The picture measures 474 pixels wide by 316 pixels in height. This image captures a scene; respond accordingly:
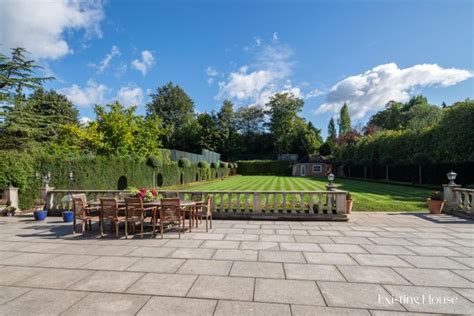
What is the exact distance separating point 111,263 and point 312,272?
331cm

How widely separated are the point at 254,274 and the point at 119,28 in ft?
31.8

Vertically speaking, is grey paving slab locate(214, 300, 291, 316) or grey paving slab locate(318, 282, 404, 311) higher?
grey paving slab locate(214, 300, 291, 316)

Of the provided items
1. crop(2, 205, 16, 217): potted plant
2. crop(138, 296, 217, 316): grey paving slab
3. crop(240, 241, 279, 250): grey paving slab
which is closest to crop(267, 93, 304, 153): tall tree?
crop(2, 205, 16, 217): potted plant

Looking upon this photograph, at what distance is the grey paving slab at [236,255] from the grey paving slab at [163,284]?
0.98 meters

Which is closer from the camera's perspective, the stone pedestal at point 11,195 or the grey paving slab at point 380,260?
the grey paving slab at point 380,260

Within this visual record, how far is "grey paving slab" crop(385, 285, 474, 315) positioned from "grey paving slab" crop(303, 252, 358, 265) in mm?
1011

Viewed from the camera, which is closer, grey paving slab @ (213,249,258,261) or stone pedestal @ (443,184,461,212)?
grey paving slab @ (213,249,258,261)

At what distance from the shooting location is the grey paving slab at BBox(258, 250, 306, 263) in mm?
4605

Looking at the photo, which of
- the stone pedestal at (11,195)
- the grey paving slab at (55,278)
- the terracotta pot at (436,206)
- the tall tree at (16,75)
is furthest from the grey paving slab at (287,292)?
the tall tree at (16,75)

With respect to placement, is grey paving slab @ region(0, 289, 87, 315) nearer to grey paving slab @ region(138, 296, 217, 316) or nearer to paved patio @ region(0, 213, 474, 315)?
paved patio @ region(0, 213, 474, 315)

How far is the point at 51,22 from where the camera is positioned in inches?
291

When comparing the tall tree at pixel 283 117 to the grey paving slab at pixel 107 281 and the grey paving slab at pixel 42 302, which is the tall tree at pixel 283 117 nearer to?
the grey paving slab at pixel 107 281

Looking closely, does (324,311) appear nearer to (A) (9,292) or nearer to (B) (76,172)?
(A) (9,292)

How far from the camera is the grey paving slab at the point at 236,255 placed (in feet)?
15.5
